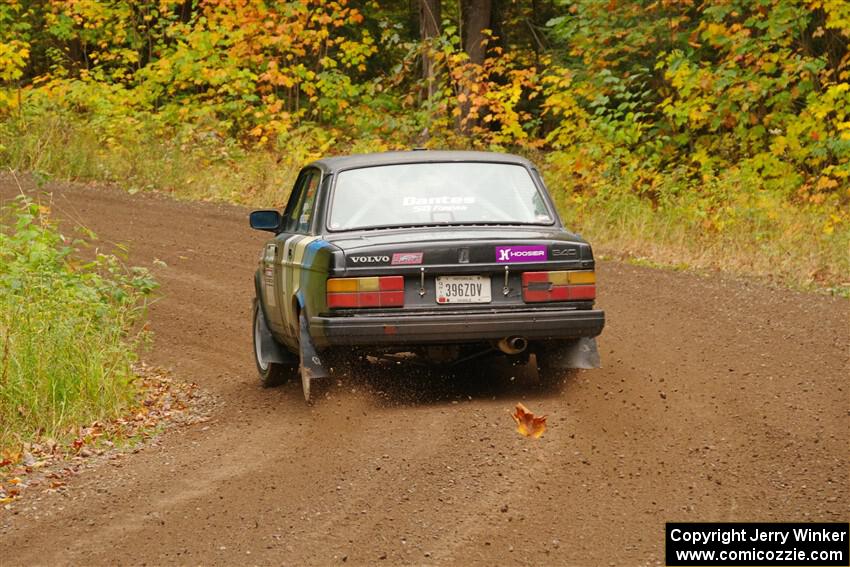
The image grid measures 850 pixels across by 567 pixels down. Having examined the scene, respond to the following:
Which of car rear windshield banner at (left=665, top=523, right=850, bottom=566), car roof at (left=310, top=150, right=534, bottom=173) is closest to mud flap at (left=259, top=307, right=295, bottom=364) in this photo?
car roof at (left=310, top=150, right=534, bottom=173)

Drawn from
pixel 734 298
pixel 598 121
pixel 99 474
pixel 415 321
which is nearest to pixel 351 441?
pixel 415 321

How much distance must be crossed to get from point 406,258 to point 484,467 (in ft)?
5.62

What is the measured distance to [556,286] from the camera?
26.0 ft

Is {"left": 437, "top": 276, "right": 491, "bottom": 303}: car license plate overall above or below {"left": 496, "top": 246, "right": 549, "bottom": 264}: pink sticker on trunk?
below

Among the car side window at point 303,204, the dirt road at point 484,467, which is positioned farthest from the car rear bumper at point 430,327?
the car side window at point 303,204

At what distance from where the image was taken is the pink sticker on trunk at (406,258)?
7730 millimetres

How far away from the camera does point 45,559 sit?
→ 5398mm

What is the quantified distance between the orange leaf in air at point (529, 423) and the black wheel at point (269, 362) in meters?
2.72

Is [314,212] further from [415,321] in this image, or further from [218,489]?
[218,489]

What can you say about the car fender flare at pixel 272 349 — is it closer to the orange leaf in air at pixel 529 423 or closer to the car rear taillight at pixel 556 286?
the car rear taillight at pixel 556 286

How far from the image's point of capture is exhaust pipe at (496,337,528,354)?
7889 millimetres

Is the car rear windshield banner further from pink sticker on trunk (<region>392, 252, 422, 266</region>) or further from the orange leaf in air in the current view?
pink sticker on trunk (<region>392, 252, 422, 266</region>)

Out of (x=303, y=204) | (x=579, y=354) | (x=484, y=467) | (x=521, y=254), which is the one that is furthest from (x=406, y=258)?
(x=303, y=204)

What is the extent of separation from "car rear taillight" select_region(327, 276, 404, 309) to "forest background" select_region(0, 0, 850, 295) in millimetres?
7480
